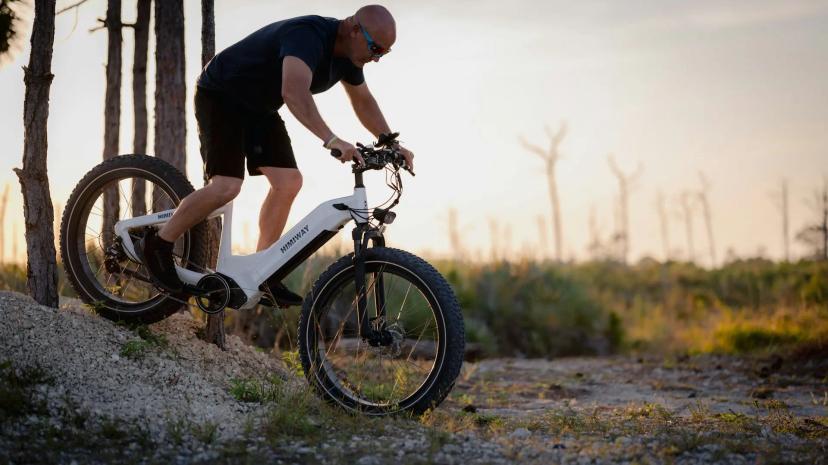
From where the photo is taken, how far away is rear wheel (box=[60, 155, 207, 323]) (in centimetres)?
608

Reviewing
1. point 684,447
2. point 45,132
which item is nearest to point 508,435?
point 684,447

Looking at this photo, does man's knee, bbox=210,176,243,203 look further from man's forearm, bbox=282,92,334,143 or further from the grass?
the grass

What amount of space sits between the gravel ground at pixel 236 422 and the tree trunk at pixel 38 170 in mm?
272

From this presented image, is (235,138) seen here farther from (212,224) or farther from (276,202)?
(212,224)

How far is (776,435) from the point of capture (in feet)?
17.1

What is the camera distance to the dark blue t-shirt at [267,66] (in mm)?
5383

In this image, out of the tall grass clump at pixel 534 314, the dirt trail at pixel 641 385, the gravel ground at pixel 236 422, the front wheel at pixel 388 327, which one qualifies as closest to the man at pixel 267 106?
the front wheel at pixel 388 327

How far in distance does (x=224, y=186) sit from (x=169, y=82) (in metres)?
1.91

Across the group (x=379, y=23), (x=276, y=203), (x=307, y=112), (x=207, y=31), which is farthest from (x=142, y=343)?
(x=379, y=23)

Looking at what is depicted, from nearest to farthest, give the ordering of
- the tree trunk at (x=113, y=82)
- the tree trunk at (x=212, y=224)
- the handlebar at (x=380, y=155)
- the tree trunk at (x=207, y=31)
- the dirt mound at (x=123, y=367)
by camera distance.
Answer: the dirt mound at (x=123, y=367) < the handlebar at (x=380, y=155) < the tree trunk at (x=212, y=224) < the tree trunk at (x=207, y=31) < the tree trunk at (x=113, y=82)

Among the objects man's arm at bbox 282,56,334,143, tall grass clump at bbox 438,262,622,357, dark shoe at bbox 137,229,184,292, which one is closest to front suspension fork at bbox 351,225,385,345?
man's arm at bbox 282,56,334,143

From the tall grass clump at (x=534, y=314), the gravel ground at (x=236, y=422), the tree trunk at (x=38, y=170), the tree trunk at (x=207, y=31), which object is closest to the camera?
the gravel ground at (x=236, y=422)

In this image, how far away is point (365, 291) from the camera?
5.17 metres

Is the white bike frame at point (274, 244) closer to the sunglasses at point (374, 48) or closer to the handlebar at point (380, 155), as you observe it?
the handlebar at point (380, 155)
